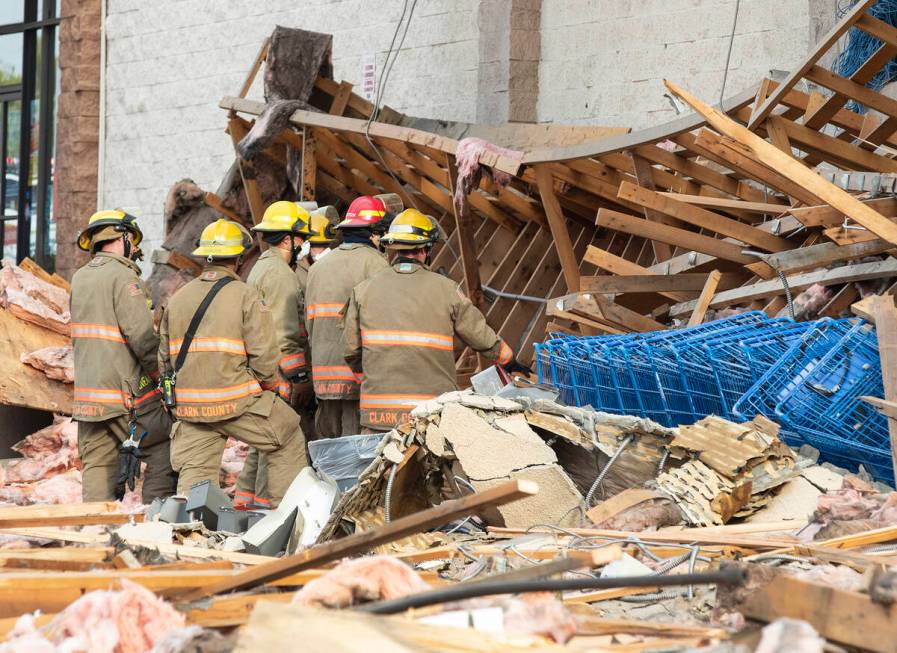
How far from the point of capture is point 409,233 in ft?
24.8

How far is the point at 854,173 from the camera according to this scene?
639 centimetres

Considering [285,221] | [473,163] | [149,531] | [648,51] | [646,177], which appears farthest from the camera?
[648,51]

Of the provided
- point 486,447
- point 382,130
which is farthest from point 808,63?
point 382,130

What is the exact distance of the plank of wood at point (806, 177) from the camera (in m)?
6.04

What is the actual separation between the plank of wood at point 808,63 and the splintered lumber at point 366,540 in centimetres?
394

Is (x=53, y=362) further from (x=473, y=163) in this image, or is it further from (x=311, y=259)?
(x=473, y=163)

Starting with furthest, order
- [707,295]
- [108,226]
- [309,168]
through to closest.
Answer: [309,168], [108,226], [707,295]

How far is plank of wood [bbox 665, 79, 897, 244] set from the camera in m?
6.04

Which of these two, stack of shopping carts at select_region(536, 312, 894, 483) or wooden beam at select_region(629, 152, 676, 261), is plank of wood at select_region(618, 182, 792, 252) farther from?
stack of shopping carts at select_region(536, 312, 894, 483)

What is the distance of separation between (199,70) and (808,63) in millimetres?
9507

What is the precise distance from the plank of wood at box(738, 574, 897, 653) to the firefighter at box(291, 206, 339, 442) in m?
5.95

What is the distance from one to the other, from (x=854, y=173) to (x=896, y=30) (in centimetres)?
121

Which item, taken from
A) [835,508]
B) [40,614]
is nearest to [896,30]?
[835,508]

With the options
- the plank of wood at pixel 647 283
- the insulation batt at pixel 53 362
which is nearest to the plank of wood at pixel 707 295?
the plank of wood at pixel 647 283
